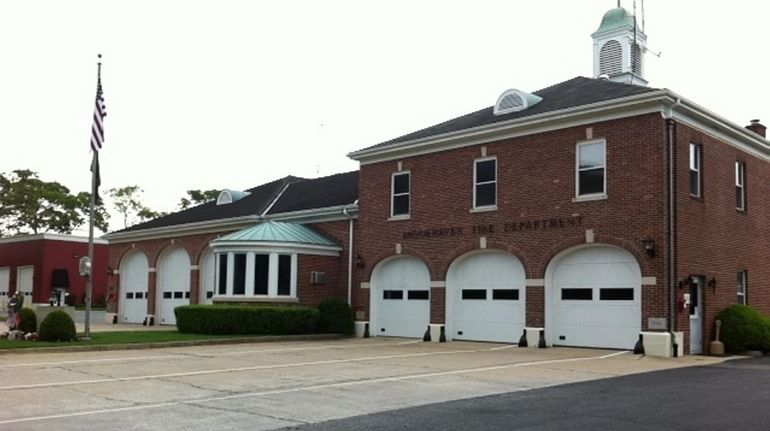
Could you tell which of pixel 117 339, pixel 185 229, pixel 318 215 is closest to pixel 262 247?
pixel 318 215

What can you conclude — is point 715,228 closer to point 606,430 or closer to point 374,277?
point 374,277

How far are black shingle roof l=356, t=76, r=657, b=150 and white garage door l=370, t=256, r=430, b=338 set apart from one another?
13.7ft

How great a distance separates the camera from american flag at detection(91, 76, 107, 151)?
22188mm

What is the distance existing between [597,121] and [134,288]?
25.1 m

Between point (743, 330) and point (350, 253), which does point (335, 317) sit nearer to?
point (350, 253)

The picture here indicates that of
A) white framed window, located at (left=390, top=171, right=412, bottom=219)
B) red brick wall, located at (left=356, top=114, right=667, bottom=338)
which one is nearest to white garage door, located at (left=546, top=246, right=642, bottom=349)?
red brick wall, located at (left=356, top=114, right=667, bottom=338)

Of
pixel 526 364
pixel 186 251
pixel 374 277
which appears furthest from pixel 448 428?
pixel 186 251

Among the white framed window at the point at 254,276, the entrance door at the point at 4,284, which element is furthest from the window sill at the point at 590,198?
the entrance door at the point at 4,284

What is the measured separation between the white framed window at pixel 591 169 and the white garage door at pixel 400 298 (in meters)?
6.31

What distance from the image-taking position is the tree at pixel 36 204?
220ft

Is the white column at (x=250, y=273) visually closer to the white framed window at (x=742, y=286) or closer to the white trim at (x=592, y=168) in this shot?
the white trim at (x=592, y=168)

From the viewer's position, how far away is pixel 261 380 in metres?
13.6

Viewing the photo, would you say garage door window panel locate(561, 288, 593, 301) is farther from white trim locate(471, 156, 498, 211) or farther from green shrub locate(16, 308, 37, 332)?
green shrub locate(16, 308, 37, 332)

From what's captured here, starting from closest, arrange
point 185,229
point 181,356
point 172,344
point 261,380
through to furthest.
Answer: point 261,380
point 181,356
point 172,344
point 185,229
